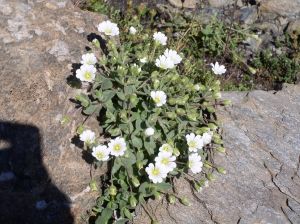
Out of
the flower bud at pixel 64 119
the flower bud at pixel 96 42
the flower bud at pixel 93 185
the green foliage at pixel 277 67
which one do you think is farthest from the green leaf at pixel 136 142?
the green foliage at pixel 277 67

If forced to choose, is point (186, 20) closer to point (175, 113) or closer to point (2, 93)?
point (175, 113)

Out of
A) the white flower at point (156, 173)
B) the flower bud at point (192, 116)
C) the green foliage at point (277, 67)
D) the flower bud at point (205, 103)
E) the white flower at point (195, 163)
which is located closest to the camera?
the white flower at point (156, 173)

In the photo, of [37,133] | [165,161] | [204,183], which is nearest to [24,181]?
[37,133]

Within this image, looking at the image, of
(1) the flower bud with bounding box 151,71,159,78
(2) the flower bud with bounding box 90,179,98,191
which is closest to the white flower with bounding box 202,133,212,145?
(1) the flower bud with bounding box 151,71,159,78

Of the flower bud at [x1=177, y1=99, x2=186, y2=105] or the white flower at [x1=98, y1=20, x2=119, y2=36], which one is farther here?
the white flower at [x1=98, y1=20, x2=119, y2=36]

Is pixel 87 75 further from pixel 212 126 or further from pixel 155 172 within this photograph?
pixel 212 126

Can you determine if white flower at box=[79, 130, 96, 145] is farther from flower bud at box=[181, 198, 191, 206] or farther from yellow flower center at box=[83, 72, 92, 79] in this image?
flower bud at box=[181, 198, 191, 206]

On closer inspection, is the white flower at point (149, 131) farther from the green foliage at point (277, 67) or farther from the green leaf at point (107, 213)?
the green foliage at point (277, 67)
